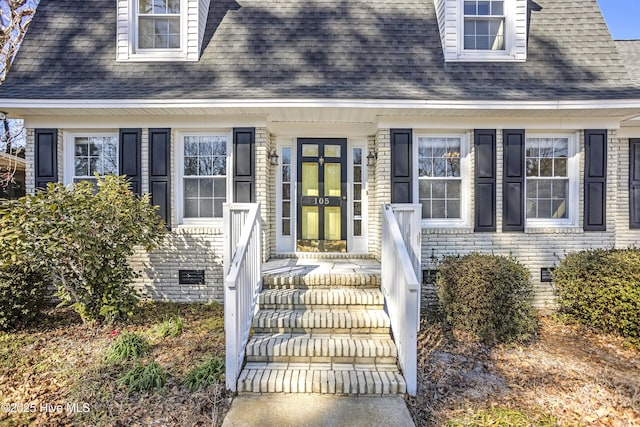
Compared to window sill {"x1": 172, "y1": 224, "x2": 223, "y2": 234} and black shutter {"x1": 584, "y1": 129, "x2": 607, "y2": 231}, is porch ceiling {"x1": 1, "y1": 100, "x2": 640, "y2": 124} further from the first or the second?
window sill {"x1": 172, "y1": 224, "x2": 223, "y2": 234}

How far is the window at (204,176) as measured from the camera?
5.75 m

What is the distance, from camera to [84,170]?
572cm

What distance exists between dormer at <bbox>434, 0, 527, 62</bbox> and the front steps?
13.4 ft

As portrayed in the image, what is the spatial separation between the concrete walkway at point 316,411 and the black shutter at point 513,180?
373cm

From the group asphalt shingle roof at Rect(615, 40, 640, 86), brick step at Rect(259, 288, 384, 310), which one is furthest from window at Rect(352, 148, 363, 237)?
asphalt shingle roof at Rect(615, 40, 640, 86)

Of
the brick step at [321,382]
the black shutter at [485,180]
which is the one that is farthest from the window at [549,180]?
the brick step at [321,382]

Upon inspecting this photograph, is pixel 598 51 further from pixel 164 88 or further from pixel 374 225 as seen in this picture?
pixel 164 88

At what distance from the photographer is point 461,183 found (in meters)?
5.73

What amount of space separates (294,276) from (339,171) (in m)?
2.47

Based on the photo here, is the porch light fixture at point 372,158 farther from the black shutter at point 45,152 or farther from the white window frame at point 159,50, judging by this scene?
the black shutter at point 45,152

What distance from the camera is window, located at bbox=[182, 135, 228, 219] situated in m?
5.75

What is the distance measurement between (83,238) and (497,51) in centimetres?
679

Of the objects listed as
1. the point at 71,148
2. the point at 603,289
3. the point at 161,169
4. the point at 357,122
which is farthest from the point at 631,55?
the point at 71,148

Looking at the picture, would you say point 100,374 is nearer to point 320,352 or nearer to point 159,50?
point 320,352
